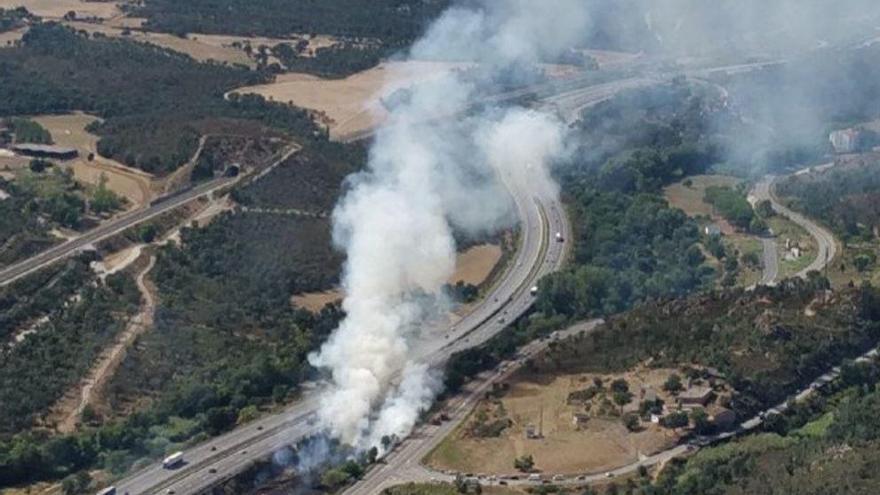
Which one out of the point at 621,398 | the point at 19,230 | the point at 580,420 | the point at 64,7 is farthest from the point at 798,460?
the point at 64,7

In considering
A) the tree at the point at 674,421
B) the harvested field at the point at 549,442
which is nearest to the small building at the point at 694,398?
the tree at the point at 674,421

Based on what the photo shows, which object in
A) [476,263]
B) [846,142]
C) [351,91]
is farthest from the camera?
[351,91]

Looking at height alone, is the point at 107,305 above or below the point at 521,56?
below

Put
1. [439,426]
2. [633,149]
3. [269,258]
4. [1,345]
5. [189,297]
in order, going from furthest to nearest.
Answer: [633,149] < [269,258] < [189,297] < [1,345] < [439,426]

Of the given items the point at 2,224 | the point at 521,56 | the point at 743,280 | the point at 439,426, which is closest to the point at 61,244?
the point at 2,224

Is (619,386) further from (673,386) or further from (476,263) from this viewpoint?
(476,263)

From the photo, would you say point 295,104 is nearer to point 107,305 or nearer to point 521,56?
point 521,56

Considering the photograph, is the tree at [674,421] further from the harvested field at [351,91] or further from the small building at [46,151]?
the small building at [46,151]
